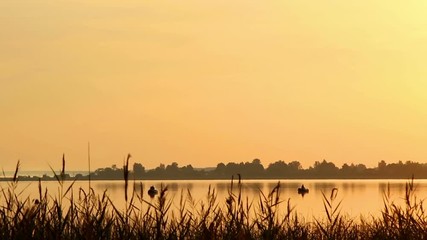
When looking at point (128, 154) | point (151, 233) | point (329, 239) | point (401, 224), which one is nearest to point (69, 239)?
point (151, 233)

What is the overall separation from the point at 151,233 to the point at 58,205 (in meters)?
1.59

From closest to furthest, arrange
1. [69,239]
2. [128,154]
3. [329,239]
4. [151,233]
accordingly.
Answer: [128,154], [69,239], [151,233], [329,239]

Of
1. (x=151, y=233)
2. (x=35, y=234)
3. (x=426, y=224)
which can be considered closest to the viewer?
(x=35, y=234)

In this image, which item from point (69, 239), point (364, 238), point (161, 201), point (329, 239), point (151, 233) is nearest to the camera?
point (161, 201)

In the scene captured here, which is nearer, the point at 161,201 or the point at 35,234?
the point at 161,201

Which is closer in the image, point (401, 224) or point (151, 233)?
point (151, 233)

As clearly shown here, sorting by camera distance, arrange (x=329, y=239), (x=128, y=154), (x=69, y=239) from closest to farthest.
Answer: (x=128, y=154) → (x=69, y=239) → (x=329, y=239)

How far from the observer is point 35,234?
24.3 feet

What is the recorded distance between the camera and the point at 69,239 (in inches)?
312

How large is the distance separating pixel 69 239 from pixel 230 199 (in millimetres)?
1663

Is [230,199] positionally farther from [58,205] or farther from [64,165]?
[64,165]

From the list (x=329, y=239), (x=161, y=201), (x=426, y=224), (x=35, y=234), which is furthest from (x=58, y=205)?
(x=426, y=224)

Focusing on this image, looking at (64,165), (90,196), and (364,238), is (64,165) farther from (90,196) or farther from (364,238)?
(364,238)

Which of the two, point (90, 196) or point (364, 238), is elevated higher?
point (90, 196)
